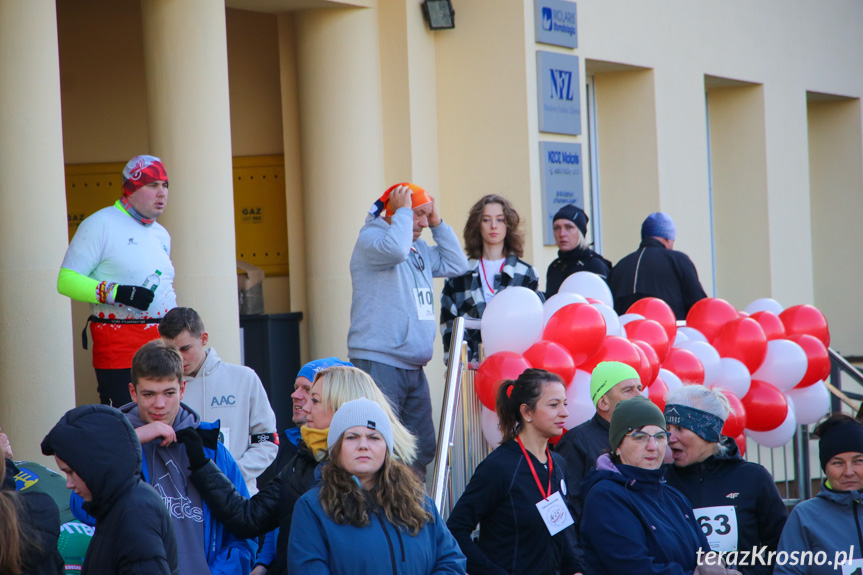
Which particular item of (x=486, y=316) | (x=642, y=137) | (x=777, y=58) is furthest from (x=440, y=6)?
(x=777, y=58)

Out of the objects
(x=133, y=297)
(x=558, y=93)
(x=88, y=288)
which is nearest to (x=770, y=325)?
(x=558, y=93)

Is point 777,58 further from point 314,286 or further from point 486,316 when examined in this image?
point 486,316

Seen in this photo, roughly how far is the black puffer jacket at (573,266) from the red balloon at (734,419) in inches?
56.2

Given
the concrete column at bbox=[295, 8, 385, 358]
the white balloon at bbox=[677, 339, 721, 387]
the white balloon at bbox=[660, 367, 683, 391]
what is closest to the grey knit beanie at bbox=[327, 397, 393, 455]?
the white balloon at bbox=[660, 367, 683, 391]

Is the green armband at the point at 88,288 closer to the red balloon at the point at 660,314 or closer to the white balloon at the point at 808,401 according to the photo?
the red balloon at the point at 660,314

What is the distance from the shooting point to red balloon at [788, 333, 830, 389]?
7.88m

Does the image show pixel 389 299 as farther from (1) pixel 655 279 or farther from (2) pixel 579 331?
(1) pixel 655 279

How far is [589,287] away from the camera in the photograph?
714 cm

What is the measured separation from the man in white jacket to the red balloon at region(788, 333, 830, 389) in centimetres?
419

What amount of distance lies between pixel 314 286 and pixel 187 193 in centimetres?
167

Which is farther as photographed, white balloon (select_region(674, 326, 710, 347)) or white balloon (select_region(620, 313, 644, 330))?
white balloon (select_region(674, 326, 710, 347))

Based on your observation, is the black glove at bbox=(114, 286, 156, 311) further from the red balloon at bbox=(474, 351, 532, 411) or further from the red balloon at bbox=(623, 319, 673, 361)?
the red balloon at bbox=(623, 319, 673, 361)

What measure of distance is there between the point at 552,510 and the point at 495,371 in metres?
1.31

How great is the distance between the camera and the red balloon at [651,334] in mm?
6754
